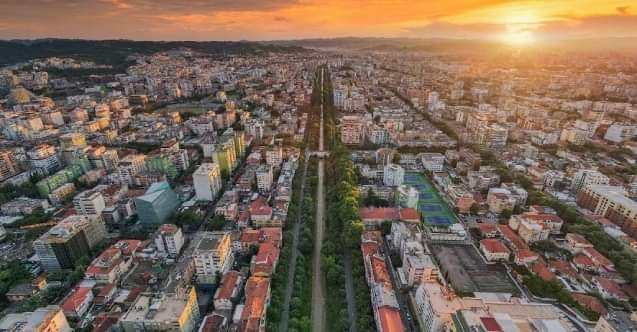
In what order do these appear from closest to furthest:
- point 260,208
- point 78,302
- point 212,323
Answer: point 212,323, point 78,302, point 260,208

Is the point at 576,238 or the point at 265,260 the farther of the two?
the point at 576,238

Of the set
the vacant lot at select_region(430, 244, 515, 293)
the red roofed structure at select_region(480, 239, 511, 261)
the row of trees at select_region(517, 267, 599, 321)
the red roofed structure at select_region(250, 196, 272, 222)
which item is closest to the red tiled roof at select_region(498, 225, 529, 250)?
the red roofed structure at select_region(480, 239, 511, 261)

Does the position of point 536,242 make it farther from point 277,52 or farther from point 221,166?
point 277,52

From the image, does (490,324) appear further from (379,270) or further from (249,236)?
(249,236)

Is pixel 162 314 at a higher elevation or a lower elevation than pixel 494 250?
higher

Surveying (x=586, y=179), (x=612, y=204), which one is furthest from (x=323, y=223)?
(x=586, y=179)

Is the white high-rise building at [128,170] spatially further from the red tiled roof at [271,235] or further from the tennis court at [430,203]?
the tennis court at [430,203]

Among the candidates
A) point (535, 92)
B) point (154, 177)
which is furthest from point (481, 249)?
point (535, 92)
